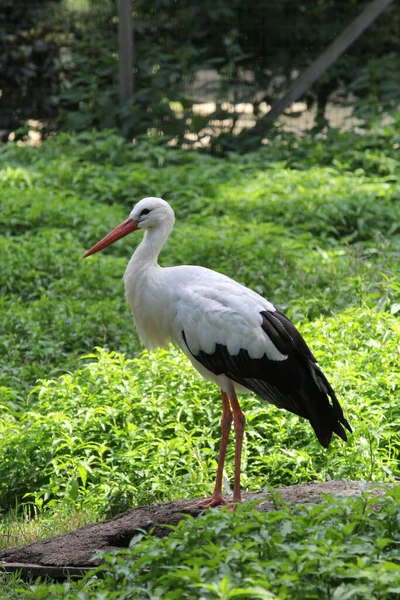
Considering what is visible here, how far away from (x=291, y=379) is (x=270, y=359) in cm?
12

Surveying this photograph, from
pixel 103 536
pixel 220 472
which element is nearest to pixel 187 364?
pixel 220 472

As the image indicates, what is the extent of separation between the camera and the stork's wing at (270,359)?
14.0ft

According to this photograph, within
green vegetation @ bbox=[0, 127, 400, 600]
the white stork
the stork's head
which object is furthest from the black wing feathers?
the stork's head

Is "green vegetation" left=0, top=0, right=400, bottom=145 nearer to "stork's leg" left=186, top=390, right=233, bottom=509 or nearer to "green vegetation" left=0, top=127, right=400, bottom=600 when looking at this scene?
"green vegetation" left=0, top=127, right=400, bottom=600

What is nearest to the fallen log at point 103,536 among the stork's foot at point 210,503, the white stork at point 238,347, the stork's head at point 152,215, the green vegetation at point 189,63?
the stork's foot at point 210,503

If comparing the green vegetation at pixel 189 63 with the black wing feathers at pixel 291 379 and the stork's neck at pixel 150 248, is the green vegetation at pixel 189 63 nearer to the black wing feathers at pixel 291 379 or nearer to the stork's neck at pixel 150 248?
the stork's neck at pixel 150 248

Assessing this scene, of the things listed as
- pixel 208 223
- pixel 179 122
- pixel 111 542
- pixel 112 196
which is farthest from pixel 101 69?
pixel 111 542

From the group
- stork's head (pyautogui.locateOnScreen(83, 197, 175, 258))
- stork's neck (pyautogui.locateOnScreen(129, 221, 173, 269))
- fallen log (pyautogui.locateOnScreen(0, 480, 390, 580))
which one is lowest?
fallen log (pyautogui.locateOnScreen(0, 480, 390, 580))

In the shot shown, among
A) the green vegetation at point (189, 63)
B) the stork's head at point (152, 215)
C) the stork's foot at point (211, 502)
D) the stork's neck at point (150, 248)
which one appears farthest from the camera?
the green vegetation at point (189, 63)

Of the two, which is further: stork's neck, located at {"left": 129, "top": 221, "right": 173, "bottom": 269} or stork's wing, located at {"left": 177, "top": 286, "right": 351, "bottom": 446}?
stork's neck, located at {"left": 129, "top": 221, "right": 173, "bottom": 269}

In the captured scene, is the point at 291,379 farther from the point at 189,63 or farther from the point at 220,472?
the point at 189,63

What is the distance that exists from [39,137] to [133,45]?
1.40 meters

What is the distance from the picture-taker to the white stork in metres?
4.26

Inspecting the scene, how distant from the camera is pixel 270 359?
426 centimetres
